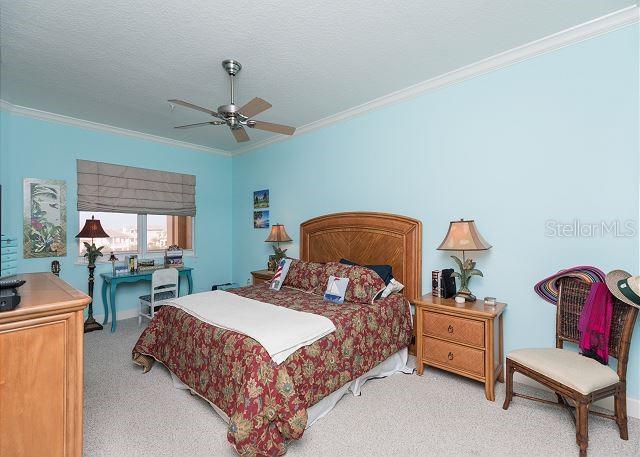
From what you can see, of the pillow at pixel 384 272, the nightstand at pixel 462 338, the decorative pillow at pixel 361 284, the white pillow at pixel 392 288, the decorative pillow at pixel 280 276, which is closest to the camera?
the nightstand at pixel 462 338

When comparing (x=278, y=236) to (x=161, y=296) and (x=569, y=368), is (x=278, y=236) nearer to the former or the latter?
(x=161, y=296)

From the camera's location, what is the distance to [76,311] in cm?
144

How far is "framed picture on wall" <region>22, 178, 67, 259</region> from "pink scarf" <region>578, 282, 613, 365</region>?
17.7 feet

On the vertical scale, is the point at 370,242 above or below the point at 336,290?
above

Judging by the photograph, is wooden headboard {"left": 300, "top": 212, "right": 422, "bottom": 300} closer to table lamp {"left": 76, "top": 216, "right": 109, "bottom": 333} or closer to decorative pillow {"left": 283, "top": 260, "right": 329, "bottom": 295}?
decorative pillow {"left": 283, "top": 260, "right": 329, "bottom": 295}

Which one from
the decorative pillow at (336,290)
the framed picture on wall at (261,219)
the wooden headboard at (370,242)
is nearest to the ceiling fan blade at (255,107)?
the decorative pillow at (336,290)

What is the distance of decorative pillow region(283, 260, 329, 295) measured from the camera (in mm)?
3328

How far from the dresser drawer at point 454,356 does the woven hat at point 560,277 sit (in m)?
0.68

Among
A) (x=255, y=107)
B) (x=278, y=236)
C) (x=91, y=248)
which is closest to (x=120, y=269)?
(x=91, y=248)

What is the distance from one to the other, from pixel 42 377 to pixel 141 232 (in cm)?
378

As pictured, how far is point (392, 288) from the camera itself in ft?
10.3

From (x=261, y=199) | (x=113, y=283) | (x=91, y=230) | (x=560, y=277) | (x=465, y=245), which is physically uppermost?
(x=261, y=199)

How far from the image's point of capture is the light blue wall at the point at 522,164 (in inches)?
88.5

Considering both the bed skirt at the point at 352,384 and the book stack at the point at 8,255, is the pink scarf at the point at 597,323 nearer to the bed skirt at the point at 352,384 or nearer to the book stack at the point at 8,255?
the bed skirt at the point at 352,384
